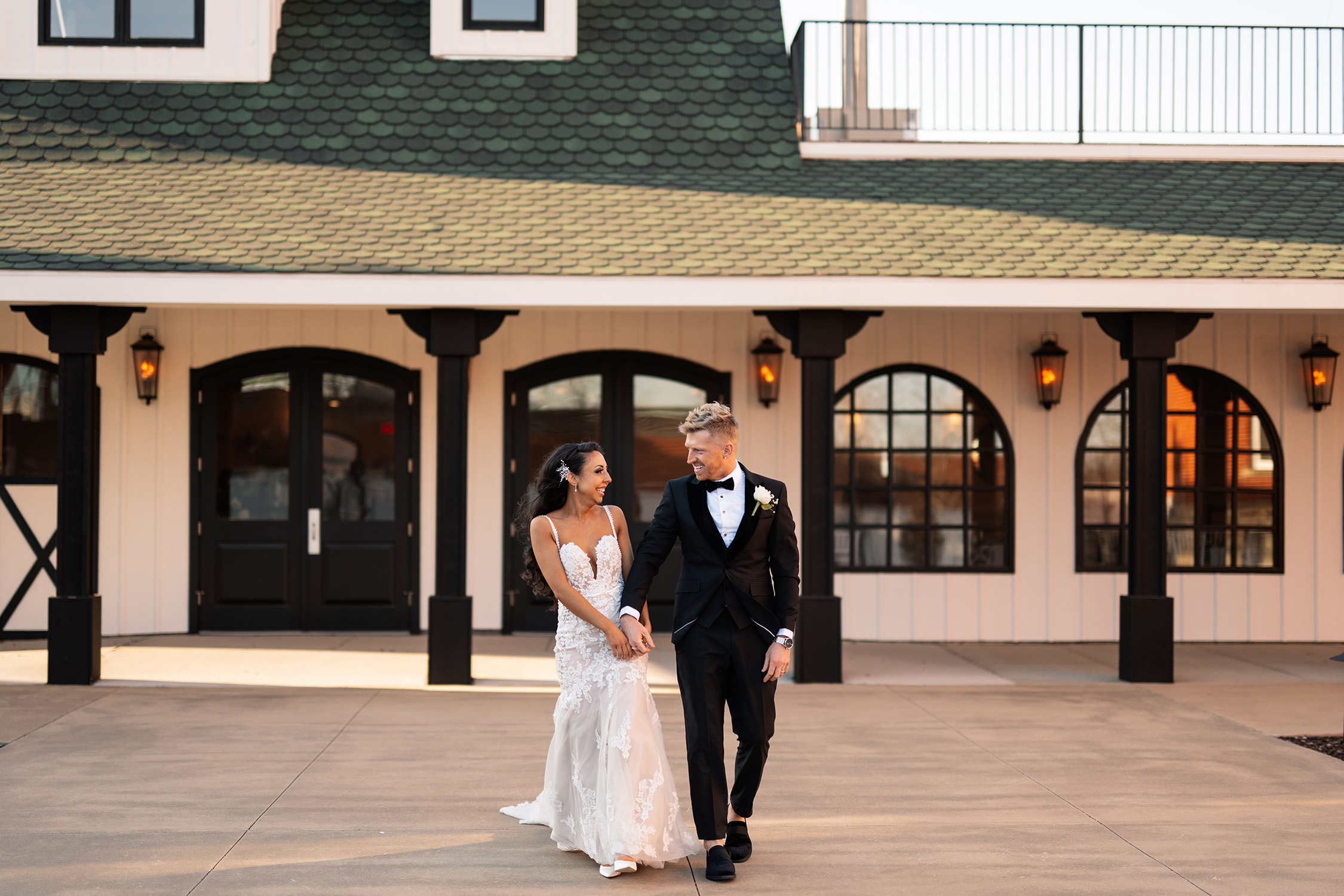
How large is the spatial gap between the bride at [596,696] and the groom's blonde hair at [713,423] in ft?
1.35

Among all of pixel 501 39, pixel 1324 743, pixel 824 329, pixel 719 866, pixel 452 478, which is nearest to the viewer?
pixel 719 866

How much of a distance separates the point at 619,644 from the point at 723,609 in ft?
1.38

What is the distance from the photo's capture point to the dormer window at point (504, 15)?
997cm

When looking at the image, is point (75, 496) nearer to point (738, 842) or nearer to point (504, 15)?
A: point (504, 15)

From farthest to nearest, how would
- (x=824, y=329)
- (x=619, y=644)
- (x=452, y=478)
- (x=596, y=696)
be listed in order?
(x=824, y=329)
(x=452, y=478)
(x=596, y=696)
(x=619, y=644)

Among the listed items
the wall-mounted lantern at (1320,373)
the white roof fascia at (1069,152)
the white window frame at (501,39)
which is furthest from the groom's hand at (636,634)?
the wall-mounted lantern at (1320,373)

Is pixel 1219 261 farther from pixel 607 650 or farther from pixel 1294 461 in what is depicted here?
pixel 607 650

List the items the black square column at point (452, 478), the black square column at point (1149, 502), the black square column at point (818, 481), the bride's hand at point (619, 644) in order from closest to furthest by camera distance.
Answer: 1. the bride's hand at point (619, 644)
2. the black square column at point (452, 478)
3. the black square column at point (818, 481)
4. the black square column at point (1149, 502)

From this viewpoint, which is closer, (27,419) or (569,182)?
(569,182)

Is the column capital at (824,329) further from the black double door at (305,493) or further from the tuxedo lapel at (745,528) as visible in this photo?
the tuxedo lapel at (745,528)

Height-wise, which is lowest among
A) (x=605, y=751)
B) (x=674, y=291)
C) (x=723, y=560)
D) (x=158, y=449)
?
(x=605, y=751)

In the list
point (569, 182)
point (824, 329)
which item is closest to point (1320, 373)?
point (824, 329)

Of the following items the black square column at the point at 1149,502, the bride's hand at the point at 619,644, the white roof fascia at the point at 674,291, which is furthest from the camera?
the black square column at the point at 1149,502

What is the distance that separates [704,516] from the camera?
4246mm
